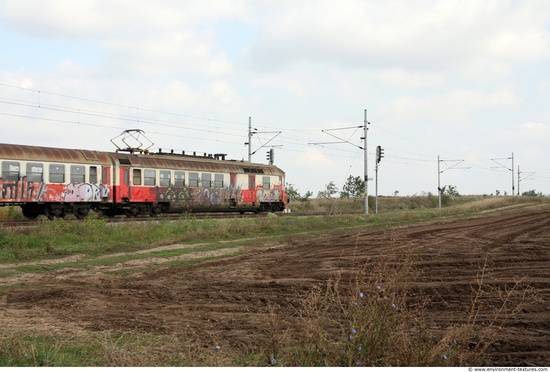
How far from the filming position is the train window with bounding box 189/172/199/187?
33.1 meters

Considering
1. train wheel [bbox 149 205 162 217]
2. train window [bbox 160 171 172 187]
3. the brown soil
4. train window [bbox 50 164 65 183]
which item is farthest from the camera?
train wheel [bbox 149 205 162 217]

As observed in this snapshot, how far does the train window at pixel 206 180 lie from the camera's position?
34.0m

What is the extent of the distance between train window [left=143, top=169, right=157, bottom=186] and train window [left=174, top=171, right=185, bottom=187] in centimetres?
153

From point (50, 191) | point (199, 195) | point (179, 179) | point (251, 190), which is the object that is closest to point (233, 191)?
point (251, 190)

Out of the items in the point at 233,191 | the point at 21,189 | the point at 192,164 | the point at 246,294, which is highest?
the point at 192,164

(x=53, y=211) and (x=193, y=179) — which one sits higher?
(x=193, y=179)

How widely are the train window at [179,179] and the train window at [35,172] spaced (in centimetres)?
839

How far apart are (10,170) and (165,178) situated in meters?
9.16

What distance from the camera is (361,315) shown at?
5297mm

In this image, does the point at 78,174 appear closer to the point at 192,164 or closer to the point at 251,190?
the point at 192,164

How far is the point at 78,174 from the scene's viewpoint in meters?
27.0

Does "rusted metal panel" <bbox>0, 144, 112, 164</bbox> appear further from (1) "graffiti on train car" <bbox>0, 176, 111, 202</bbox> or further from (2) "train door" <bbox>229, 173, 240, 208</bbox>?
(2) "train door" <bbox>229, 173, 240, 208</bbox>

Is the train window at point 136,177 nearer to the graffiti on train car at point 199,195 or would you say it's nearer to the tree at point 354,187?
the graffiti on train car at point 199,195

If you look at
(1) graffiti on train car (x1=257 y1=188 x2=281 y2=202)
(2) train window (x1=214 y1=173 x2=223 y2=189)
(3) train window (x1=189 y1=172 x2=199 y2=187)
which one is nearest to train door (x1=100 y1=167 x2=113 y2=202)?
(3) train window (x1=189 y1=172 x2=199 y2=187)
